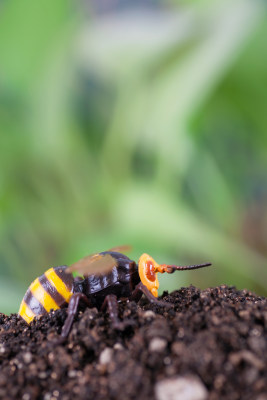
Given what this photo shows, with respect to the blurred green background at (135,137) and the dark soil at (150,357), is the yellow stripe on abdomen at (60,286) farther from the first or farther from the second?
the blurred green background at (135,137)

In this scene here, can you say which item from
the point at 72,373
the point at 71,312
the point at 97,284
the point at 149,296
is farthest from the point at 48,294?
the point at 72,373

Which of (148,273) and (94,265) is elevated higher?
(94,265)

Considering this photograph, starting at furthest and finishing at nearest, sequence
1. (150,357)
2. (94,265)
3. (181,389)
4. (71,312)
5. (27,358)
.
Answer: (94,265)
(71,312)
(27,358)
(150,357)
(181,389)

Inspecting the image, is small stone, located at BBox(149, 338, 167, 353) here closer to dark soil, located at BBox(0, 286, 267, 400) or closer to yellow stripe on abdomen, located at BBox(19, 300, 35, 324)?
dark soil, located at BBox(0, 286, 267, 400)

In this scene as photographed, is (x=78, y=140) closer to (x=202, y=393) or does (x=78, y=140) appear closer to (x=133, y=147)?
(x=133, y=147)

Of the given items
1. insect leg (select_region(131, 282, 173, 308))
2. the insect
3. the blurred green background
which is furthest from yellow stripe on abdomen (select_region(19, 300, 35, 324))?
the blurred green background

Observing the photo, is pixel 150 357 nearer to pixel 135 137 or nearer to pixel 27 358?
pixel 27 358
